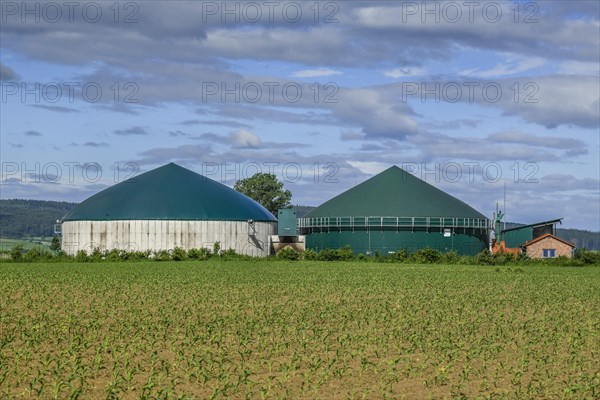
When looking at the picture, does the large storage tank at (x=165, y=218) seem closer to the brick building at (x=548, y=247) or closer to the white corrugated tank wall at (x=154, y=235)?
the white corrugated tank wall at (x=154, y=235)

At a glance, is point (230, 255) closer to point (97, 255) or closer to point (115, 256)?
point (115, 256)

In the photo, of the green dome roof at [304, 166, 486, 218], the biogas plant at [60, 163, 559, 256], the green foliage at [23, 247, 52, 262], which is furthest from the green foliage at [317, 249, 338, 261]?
the green foliage at [23, 247, 52, 262]

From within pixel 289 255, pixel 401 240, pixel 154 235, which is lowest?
pixel 289 255

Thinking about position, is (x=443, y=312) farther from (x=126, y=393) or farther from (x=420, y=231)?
(x=420, y=231)

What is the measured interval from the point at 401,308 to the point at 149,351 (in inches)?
530

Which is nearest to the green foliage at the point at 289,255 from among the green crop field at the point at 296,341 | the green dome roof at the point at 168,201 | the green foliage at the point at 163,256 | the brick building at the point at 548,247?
Answer: the green dome roof at the point at 168,201

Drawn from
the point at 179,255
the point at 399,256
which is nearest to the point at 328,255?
the point at 399,256

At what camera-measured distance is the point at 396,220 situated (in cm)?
8731

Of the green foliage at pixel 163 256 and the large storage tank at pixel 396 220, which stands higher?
the large storage tank at pixel 396 220

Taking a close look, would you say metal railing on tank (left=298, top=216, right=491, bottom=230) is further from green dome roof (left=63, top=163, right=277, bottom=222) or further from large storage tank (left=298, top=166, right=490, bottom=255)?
green dome roof (left=63, top=163, right=277, bottom=222)

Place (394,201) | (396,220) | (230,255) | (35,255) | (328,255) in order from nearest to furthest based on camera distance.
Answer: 1. (35,255)
2. (328,255)
3. (230,255)
4. (396,220)
5. (394,201)

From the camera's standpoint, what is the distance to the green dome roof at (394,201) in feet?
291

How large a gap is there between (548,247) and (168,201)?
35.8 meters

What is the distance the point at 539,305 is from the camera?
38031mm
